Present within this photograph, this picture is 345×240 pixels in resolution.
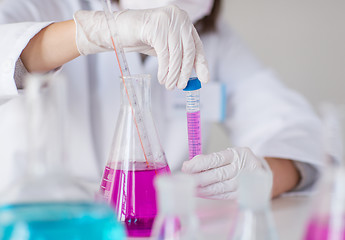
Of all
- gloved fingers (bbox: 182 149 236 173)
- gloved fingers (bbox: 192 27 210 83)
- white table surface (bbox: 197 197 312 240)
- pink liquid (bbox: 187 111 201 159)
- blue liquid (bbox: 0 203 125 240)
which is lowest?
white table surface (bbox: 197 197 312 240)

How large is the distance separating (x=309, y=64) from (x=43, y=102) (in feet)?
9.42

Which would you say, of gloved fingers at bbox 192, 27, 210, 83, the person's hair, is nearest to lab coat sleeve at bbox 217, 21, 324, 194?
the person's hair

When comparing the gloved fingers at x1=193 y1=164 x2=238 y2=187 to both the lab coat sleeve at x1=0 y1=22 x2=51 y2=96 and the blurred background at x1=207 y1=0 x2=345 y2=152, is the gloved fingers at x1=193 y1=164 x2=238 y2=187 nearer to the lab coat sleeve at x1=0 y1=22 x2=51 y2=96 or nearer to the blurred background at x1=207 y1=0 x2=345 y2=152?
the lab coat sleeve at x1=0 y1=22 x2=51 y2=96

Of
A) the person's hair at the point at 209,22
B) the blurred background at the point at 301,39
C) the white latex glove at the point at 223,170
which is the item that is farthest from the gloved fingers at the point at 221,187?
the blurred background at the point at 301,39

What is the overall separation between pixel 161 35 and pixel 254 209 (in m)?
0.68

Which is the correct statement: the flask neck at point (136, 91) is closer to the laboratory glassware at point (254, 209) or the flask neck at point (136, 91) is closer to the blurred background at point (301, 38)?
the laboratory glassware at point (254, 209)

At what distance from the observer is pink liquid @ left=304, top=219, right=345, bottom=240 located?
0.51 meters

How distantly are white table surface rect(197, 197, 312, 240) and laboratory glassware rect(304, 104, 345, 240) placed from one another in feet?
0.74

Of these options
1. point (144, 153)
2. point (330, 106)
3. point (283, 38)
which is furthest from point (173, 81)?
point (283, 38)

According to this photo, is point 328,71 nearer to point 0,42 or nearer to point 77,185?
point 0,42

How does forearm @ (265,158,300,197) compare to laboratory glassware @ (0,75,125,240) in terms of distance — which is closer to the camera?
laboratory glassware @ (0,75,125,240)

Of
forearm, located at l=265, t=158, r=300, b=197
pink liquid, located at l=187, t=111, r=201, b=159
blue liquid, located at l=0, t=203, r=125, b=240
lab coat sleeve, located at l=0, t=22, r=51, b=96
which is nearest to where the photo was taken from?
blue liquid, located at l=0, t=203, r=125, b=240

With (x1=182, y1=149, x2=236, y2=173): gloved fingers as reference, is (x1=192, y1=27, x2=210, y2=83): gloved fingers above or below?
above

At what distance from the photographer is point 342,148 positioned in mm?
537
